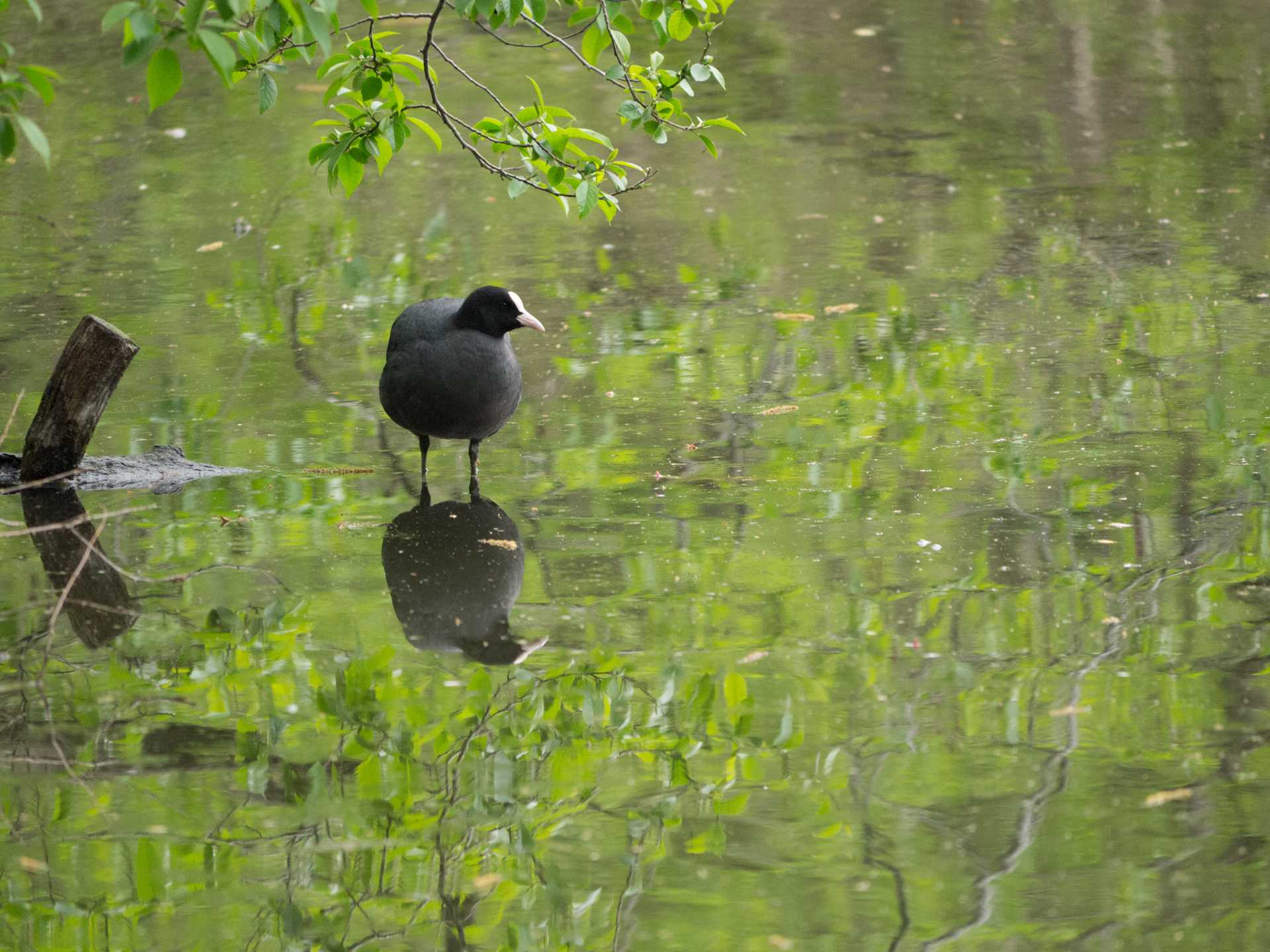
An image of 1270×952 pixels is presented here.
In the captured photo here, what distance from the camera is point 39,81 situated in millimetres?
4082

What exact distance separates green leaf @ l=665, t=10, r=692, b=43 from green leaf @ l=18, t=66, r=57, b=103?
213 cm

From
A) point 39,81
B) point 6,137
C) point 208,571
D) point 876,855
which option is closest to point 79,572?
point 208,571

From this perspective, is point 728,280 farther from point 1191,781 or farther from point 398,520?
point 1191,781

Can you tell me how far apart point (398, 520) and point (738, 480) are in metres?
1.48

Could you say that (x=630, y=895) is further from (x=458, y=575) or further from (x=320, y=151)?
(x=320, y=151)

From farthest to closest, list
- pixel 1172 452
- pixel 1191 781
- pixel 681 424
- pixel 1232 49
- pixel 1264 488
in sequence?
pixel 1232 49 → pixel 681 424 → pixel 1172 452 → pixel 1264 488 → pixel 1191 781

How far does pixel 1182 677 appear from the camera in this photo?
17.0ft

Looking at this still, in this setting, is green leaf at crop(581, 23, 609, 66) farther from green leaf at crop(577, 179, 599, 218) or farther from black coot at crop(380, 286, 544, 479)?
black coot at crop(380, 286, 544, 479)

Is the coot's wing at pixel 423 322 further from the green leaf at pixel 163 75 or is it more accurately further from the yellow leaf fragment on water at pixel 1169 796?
the yellow leaf fragment on water at pixel 1169 796

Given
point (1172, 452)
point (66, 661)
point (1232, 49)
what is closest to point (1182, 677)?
point (1172, 452)

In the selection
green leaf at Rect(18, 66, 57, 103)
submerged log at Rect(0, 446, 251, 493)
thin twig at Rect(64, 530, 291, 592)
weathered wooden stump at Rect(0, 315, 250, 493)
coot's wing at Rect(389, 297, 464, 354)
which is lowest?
thin twig at Rect(64, 530, 291, 592)

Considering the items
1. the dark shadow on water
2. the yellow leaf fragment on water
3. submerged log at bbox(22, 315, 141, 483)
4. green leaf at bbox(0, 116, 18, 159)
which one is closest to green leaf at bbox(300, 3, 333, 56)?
green leaf at bbox(0, 116, 18, 159)

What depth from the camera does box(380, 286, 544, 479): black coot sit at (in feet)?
21.9

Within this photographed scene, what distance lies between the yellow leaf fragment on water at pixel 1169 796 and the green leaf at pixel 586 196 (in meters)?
2.52
